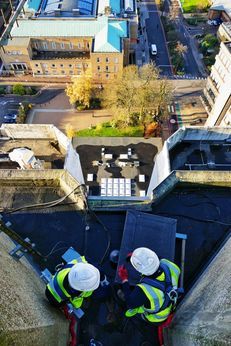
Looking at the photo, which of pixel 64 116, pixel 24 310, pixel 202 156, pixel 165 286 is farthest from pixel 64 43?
pixel 24 310

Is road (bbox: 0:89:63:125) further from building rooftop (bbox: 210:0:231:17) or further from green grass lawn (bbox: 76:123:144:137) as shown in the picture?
building rooftop (bbox: 210:0:231:17)

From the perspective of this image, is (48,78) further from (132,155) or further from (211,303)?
(211,303)

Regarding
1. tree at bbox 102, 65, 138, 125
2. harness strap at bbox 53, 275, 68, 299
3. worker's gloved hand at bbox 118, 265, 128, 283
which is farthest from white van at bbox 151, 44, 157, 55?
harness strap at bbox 53, 275, 68, 299

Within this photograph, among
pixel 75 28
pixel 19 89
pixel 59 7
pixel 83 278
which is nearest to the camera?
pixel 83 278

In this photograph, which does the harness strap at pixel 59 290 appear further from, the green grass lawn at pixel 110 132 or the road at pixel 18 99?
the road at pixel 18 99

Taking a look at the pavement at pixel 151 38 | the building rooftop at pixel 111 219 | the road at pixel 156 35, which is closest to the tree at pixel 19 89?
the pavement at pixel 151 38

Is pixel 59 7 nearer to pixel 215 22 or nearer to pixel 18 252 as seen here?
pixel 215 22

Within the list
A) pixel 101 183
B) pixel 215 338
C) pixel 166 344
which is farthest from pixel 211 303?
pixel 101 183
